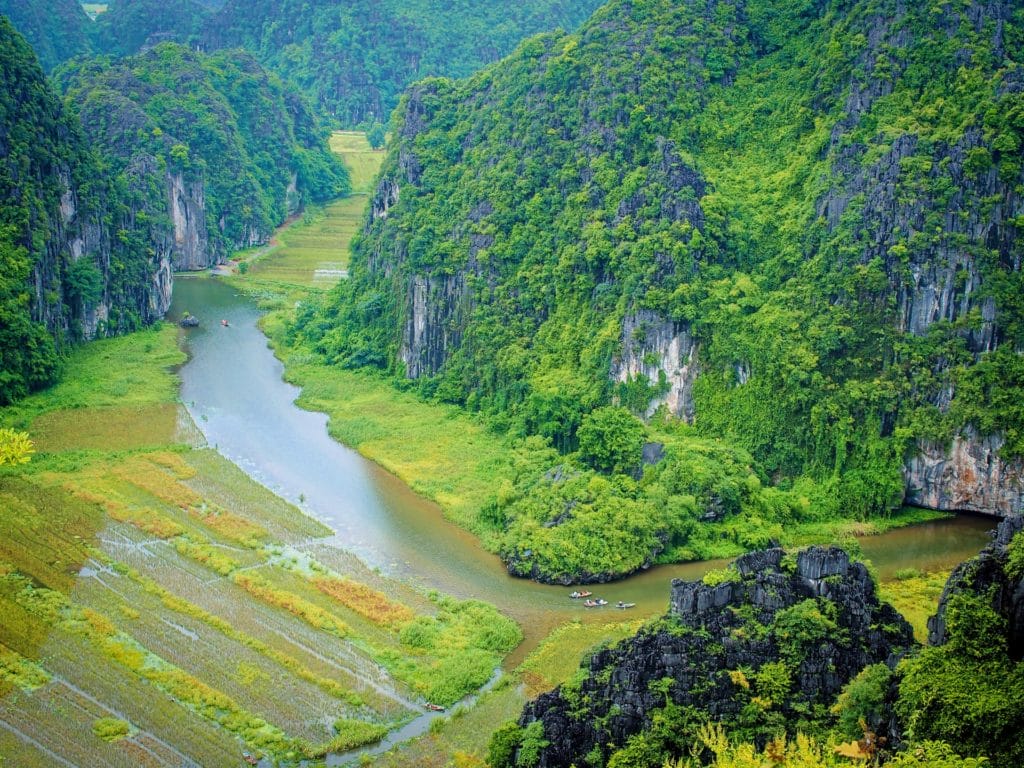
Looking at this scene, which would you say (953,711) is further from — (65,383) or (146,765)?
(65,383)

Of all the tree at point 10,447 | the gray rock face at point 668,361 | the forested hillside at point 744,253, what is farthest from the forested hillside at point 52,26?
the gray rock face at point 668,361

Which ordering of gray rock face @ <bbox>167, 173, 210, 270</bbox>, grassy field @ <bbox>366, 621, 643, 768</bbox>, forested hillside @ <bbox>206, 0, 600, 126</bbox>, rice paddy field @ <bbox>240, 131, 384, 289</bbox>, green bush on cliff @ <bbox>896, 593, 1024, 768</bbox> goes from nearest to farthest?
green bush on cliff @ <bbox>896, 593, 1024, 768</bbox>, grassy field @ <bbox>366, 621, 643, 768</bbox>, gray rock face @ <bbox>167, 173, 210, 270</bbox>, rice paddy field @ <bbox>240, 131, 384, 289</bbox>, forested hillside @ <bbox>206, 0, 600, 126</bbox>

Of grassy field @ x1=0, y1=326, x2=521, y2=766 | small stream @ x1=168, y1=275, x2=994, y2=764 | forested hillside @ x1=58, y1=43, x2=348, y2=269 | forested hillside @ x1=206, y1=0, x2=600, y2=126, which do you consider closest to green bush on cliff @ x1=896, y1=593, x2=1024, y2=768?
small stream @ x1=168, y1=275, x2=994, y2=764

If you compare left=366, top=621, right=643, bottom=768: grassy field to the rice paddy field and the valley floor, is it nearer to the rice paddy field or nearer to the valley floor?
the valley floor

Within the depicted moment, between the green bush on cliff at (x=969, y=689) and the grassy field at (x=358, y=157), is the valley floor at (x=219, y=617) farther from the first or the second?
the grassy field at (x=358, y=157)

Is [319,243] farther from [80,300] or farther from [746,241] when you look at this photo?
[746,241]

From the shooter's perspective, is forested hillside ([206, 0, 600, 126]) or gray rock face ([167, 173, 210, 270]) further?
forested hillside ([206, 0, 600, 126])
